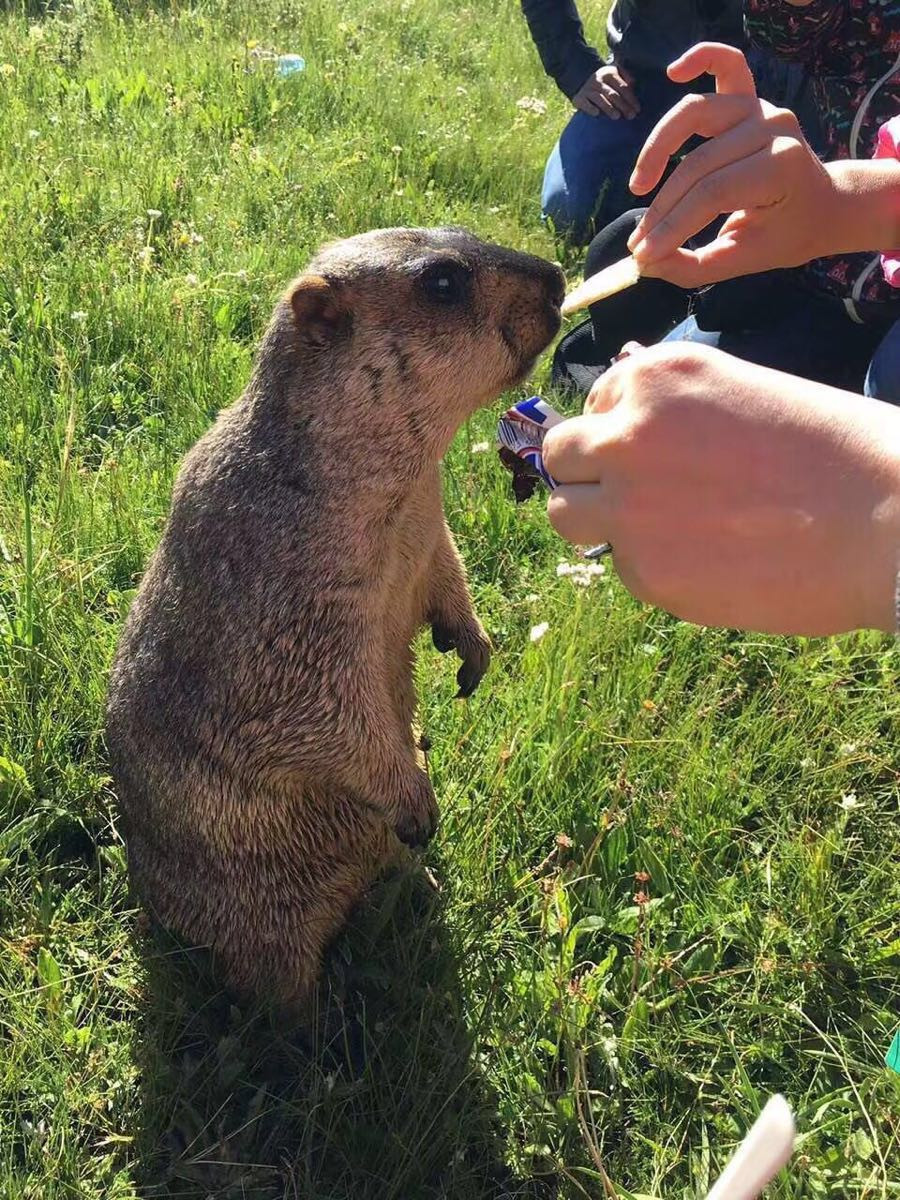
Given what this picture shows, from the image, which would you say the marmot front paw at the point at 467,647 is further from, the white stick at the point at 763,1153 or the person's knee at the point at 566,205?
the person's knee at the point at 566,205

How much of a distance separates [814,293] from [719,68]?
1597mm

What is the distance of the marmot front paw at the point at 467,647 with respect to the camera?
115 inches

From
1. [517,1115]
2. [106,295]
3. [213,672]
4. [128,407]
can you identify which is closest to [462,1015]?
[517,1115]

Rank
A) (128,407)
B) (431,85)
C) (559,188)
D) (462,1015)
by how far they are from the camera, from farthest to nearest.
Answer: (431,85) < (559,188) < (128,407) < (462,1015)

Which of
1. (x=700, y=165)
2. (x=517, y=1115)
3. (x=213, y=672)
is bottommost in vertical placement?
(x=517, y=1115)

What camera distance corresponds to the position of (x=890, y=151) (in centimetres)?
314

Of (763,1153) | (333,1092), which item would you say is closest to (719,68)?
(763,1153)

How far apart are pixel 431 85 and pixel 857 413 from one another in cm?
635

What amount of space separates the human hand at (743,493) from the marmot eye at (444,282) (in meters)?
0.89

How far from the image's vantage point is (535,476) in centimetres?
249

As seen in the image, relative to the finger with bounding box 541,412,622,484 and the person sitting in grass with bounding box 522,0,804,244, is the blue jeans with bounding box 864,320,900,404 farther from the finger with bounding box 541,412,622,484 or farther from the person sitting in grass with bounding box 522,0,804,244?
the person sitting in grass with bounding box 522,0,804,244

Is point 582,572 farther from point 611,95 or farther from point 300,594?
point 611,95

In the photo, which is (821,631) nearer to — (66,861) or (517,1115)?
(517,1115)

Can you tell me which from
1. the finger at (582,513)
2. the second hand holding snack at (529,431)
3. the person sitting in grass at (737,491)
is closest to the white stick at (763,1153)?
the person sitting in grass at (737,491)
